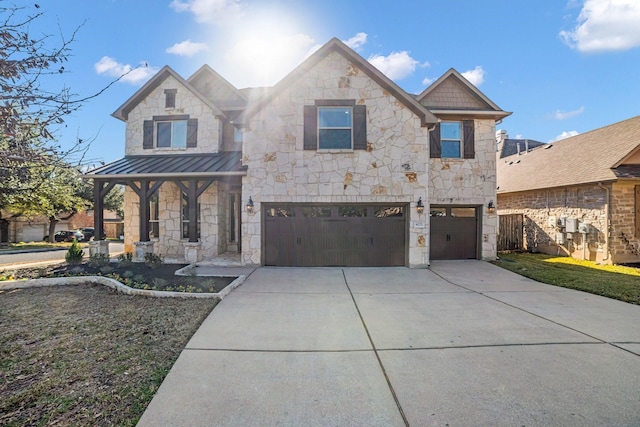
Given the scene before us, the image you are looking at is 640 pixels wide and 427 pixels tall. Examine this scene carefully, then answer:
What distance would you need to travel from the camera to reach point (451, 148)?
1155 cm

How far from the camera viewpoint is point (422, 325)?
4.97 m

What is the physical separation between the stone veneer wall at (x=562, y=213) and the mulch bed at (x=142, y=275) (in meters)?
14.3

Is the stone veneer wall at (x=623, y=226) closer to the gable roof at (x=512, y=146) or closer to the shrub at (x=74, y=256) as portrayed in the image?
the gable roof at (x=512, y=146)

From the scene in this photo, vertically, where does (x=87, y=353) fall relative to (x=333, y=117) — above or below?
below

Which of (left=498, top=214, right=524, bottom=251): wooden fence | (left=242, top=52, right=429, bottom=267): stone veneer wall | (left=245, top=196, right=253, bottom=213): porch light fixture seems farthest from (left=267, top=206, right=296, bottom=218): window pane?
(left=498, top=214, right=524, bottom=251): wooden fence

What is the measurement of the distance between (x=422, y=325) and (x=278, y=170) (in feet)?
21.7

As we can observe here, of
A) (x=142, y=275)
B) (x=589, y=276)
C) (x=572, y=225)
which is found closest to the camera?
(x=142, y=275)

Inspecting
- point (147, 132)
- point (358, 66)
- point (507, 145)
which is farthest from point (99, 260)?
point (507, 145)

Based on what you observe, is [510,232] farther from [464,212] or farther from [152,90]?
[152,90]

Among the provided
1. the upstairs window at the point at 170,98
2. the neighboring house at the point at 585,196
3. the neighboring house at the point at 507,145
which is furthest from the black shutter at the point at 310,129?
the neighboring house at the point at 507,145

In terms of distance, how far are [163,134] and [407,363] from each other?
41.2 ft

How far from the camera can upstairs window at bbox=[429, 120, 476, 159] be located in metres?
11.4

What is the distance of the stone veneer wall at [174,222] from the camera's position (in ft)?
37.5

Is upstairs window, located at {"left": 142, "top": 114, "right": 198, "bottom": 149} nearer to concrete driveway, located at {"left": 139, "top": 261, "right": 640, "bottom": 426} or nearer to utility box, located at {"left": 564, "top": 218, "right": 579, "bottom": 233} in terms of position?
concrete driveway, located at {"left": 139, "top": 261, "right": 640, "bottom": 426}
